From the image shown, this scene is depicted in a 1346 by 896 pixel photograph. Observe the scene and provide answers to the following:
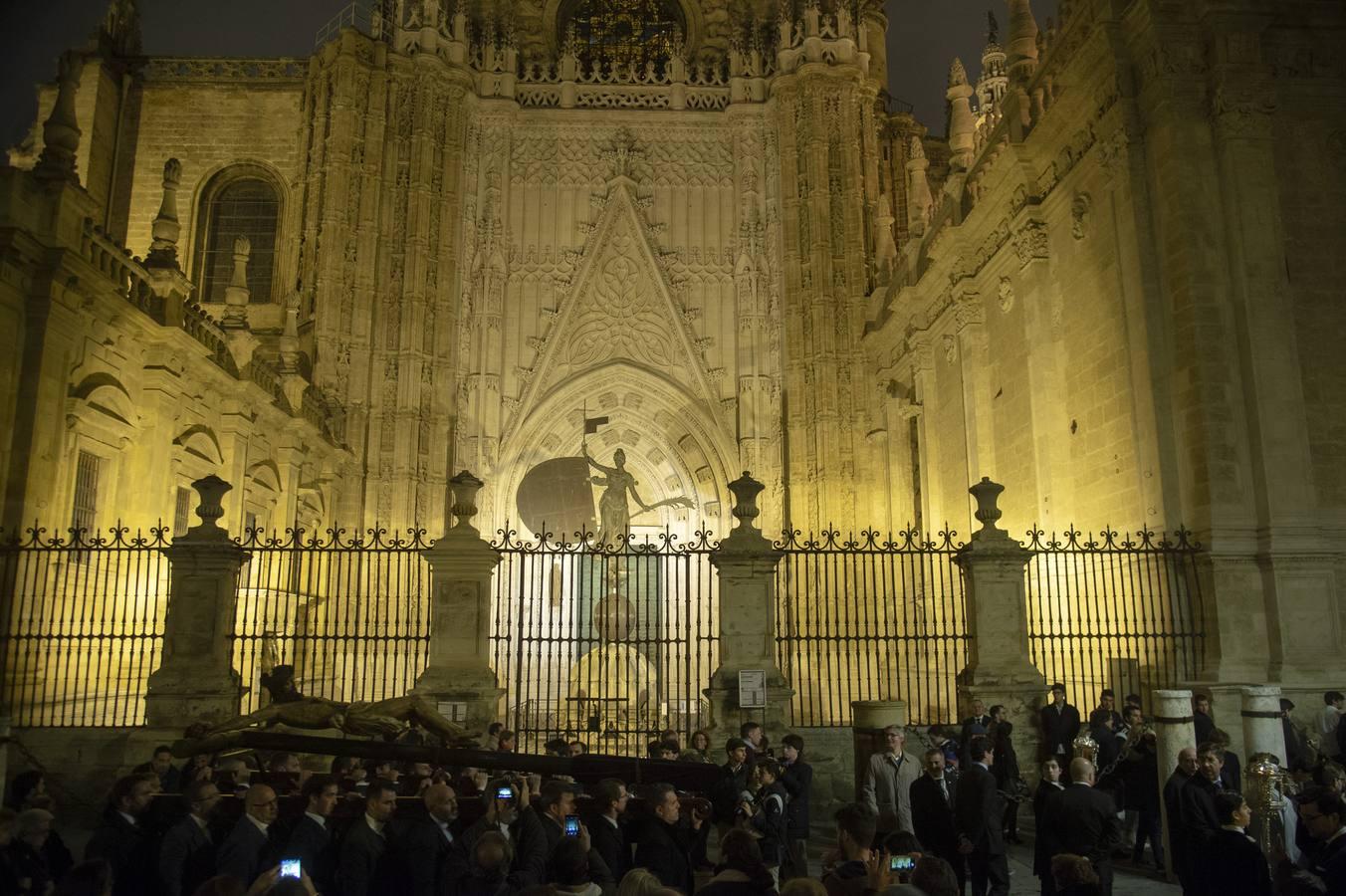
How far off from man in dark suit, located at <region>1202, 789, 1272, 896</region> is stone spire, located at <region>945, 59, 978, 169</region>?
1603 centimetres

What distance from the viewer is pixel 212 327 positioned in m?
15.8

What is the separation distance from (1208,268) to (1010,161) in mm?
4890

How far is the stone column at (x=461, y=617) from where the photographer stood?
11.1m

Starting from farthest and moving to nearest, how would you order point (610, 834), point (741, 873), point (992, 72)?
point (992, 72) → point (610, 834) → point (741, 873)

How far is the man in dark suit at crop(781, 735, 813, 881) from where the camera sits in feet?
23.3

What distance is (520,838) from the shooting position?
5.46 m

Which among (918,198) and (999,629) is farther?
(918,198)

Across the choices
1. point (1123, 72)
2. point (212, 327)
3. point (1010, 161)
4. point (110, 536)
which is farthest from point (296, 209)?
point (1123, 72)

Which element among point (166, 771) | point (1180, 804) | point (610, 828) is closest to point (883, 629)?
point (1180, 804)

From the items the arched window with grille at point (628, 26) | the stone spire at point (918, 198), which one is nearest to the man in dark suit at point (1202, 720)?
the stone spire at point (918, 198)

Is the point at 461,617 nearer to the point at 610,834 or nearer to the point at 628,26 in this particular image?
the point at 610,834

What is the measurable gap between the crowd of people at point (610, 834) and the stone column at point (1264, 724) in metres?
0.58

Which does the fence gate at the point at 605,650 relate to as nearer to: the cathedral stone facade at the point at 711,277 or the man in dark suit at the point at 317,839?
the man in dark suit at the point at 317,839

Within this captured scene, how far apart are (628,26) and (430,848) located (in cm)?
2709
